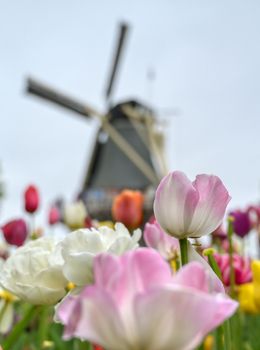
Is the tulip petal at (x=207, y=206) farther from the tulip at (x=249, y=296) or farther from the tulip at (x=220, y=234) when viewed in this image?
the tulip at (x=220, y=234)

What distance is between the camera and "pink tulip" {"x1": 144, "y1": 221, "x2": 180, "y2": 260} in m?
0.81

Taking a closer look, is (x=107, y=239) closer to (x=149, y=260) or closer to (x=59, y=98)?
(x=149, y=260)

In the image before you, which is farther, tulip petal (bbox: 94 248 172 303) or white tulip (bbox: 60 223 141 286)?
white tulip (bbox: 60 223 141 286)

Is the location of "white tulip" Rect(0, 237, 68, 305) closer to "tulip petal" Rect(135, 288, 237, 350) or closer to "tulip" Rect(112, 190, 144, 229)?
"tulip petal" Rect(135, 288, 237, 350)

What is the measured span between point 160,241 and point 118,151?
15293 millimetres

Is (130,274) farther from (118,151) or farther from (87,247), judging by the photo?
(118,151)

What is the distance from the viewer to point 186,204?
0.60 meters

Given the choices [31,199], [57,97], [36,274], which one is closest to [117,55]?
[57,97]

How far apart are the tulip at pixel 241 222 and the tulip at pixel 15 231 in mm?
684

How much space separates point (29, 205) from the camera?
5.54 feet

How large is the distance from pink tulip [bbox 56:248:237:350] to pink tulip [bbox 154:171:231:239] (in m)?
0.20

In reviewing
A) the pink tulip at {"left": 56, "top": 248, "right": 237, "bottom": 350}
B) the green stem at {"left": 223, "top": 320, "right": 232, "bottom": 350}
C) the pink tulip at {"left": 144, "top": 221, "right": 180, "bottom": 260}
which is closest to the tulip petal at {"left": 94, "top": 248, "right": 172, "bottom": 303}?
the pink tulip at {"left": 56, "top": 248, "right": 237, "bottom": 350}

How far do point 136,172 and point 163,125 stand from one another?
1.74 metres

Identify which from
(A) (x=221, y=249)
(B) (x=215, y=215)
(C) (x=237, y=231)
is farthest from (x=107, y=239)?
(A) (x=221, y=249)
